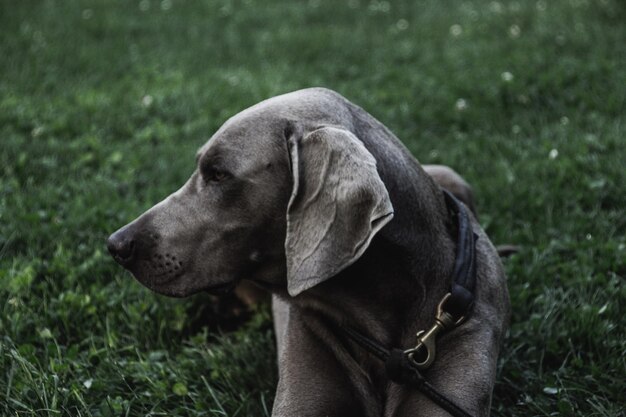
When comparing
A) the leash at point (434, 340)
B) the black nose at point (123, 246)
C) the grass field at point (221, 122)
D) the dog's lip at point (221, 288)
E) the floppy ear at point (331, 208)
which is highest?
the floppy ear at point (331, 208)

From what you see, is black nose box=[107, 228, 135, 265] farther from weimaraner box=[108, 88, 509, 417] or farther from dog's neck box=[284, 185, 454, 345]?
dog's neck box=[284, 185, 454, 345]

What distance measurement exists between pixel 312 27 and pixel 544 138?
3592 mm

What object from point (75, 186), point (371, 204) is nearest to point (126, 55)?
point (75, 186)

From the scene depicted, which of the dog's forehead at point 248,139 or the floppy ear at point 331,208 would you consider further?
the dog's forehead at point 248,139

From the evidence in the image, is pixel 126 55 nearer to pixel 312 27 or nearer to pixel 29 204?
pixel 312 27

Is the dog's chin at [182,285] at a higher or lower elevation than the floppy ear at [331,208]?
lower

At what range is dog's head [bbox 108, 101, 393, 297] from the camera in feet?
8.16

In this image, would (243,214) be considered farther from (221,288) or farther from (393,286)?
(393,286)

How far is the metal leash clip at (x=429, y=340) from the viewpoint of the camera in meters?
2.65

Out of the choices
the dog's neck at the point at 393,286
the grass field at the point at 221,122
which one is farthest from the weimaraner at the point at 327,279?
the grass field at the point at 221,122

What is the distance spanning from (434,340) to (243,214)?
0.79m

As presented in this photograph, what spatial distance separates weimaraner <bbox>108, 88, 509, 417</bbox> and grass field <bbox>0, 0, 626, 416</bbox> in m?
0.40

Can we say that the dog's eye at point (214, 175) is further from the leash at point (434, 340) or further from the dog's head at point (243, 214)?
the leash at point (434, 340)

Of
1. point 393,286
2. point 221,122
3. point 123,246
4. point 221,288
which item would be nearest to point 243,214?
point 221,288
